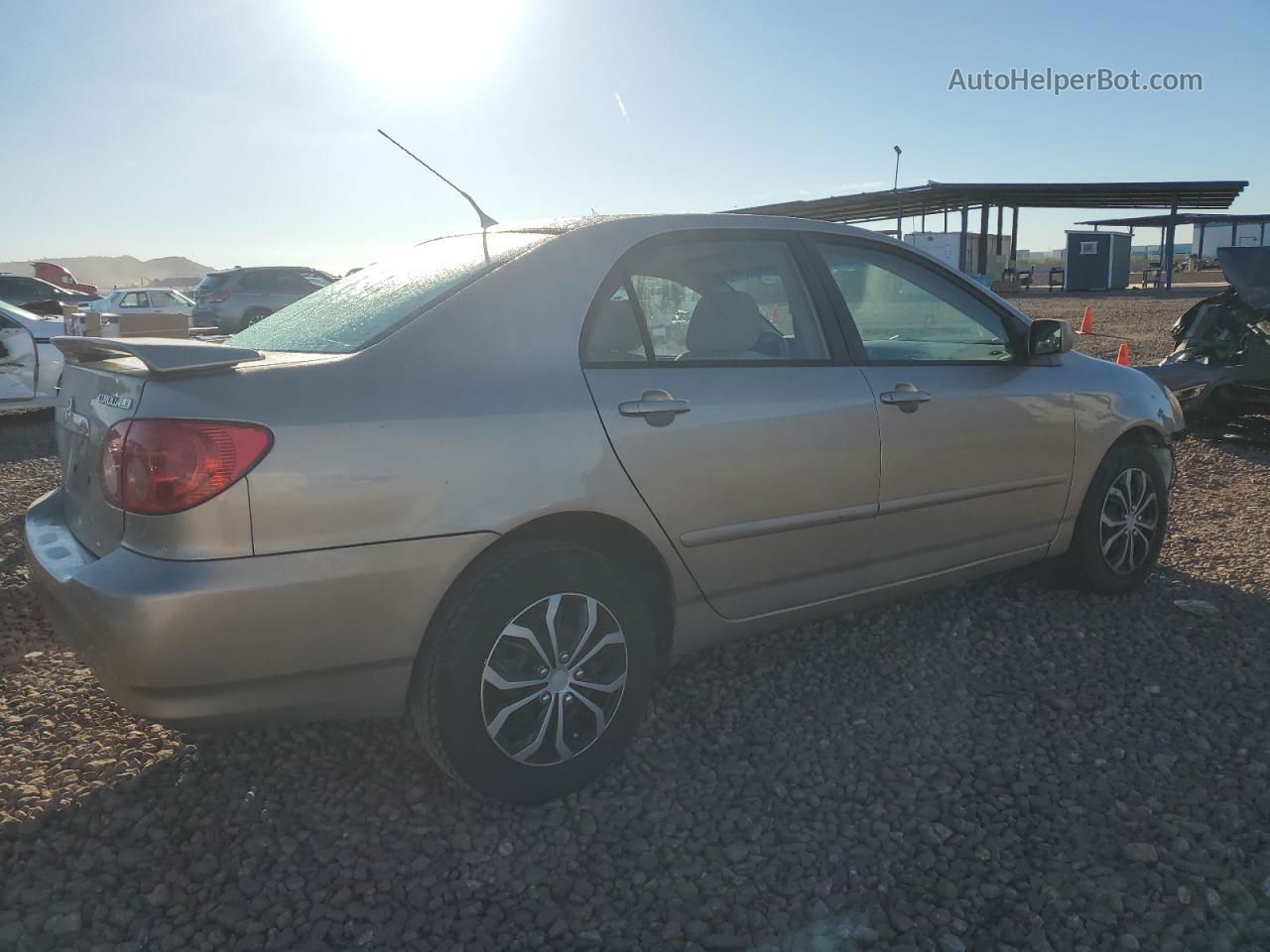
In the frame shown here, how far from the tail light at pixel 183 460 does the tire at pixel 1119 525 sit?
3.40 meters

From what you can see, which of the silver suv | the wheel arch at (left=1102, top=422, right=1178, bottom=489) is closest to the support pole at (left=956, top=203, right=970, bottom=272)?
the silver suv

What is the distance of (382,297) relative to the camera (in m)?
2.99

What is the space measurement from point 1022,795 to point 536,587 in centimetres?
149

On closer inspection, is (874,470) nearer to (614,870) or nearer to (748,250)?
(748,250)

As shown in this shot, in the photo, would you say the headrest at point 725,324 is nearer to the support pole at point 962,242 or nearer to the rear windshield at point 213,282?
the rear windshield at point 213,282

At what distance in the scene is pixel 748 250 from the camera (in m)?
3.37

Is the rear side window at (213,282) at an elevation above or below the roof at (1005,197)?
below

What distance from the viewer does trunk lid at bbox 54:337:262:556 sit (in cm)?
237

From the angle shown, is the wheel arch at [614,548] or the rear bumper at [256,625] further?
the wheel arch at [614,548]

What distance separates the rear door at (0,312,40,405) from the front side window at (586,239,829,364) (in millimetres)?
8321

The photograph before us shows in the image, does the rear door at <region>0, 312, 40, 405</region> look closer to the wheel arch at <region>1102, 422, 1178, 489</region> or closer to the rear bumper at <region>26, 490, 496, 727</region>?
the rear bumper at <region>26, 490, 496, 727</region>

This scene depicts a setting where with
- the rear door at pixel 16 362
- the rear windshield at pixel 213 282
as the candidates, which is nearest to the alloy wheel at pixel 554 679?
the rear door at pixel 16 362

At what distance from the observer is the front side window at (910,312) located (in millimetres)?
3551

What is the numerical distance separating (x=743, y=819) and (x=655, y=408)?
1.16 m
